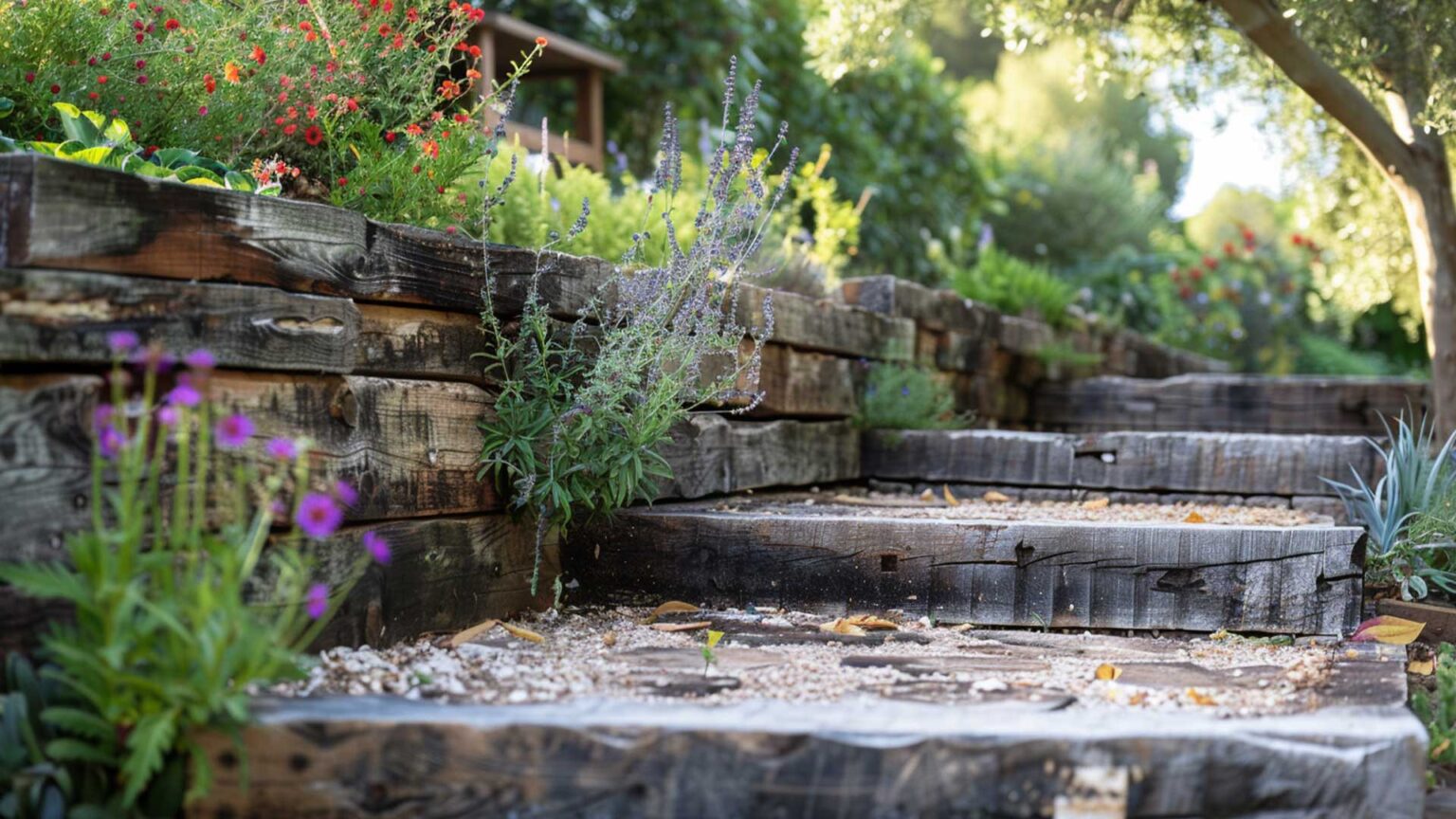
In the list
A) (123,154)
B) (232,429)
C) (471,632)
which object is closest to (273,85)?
(123,154)

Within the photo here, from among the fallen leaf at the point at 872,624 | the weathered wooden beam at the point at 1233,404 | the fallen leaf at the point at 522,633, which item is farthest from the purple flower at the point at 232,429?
the weathered wooden beam at the point at 1233,404

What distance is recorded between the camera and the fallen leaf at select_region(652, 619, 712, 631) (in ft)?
8.78

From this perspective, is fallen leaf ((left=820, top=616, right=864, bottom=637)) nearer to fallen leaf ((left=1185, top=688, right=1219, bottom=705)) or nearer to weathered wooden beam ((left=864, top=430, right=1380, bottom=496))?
fallen leaf ((left=1185, top=688, right=1219, bottom=705))

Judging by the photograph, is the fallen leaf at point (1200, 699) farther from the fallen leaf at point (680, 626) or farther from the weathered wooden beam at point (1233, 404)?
the weathered wooden beam at point (1233, 404)

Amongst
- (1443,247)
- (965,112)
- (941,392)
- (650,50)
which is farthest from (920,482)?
(965,112)

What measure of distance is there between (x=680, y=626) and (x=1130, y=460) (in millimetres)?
2143

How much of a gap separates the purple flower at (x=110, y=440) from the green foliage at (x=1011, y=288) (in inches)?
190

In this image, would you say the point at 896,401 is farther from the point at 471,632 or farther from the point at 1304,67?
the point at 471,632

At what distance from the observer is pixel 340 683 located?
205 centimetres

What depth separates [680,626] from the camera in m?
2.69

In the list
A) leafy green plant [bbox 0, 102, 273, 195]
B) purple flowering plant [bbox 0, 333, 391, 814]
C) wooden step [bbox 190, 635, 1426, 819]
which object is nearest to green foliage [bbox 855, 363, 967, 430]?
leafy green plant [bbox 0, 102, 273, 195]

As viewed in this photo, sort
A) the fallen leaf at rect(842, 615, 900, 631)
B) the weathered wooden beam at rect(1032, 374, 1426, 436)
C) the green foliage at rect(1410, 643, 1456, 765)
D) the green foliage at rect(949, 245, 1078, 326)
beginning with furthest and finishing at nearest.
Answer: the green foliage at rect(949, 245, 1078, 326) < the weathered wooden beam at rect(1032, 374, 1426, 436) < the fallen leaf at rect(842, 615, 900, 631) < the green foliage at rect(1410, 643, 1456, 765)

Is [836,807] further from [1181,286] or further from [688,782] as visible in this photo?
[1181,286]

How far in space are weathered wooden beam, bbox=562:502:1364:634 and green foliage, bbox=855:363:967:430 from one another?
1436 mm
